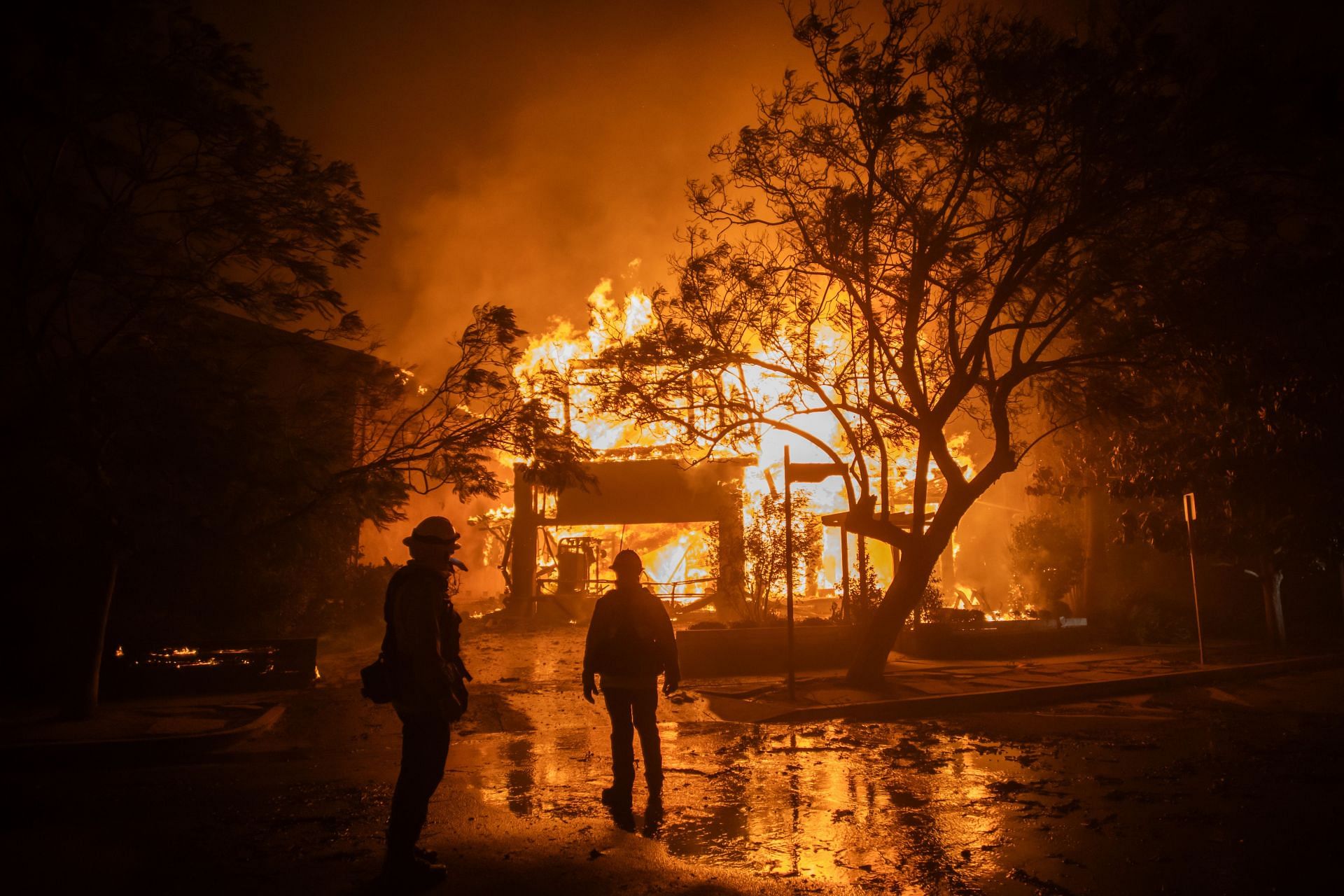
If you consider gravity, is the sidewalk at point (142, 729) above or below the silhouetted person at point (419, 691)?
below

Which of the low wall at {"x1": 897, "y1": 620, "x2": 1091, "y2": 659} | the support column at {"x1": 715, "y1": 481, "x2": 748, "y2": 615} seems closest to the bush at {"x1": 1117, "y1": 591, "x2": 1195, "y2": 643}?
the low wall at {"x1": 897, "y1": 620, "x2": 1091, "y2": 659}

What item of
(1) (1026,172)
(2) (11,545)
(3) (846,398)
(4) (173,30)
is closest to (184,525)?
(2) (11,545)

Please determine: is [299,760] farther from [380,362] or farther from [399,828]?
[380,362]

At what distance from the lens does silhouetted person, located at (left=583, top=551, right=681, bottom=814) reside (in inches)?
245

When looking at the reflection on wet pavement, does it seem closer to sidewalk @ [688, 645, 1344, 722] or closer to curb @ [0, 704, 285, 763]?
sidewalk @ [688, 645, 1344, 722]

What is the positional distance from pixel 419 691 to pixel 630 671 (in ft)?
5.99

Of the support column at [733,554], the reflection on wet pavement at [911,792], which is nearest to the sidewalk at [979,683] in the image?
the reflection on wet pavement at [911,792]

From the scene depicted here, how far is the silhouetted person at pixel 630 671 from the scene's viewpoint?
6.21 m

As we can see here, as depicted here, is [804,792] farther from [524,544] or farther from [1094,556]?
[524,544]

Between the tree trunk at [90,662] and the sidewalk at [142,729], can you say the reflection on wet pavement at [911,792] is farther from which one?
the tree trunk at [90,662]

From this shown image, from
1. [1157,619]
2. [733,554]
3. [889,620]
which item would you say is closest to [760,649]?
[889,620]

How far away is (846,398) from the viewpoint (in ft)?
46.6

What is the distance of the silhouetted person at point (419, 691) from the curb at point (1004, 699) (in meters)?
6.28

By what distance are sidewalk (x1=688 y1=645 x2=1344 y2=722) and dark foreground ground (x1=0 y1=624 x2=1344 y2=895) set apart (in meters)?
0.61
